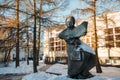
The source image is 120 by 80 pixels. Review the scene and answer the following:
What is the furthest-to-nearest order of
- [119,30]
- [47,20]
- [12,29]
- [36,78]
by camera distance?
[119,30] < [12,29] < [47,20] < [36,78]

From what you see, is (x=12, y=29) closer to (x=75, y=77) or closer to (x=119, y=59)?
(x=75, y=77)

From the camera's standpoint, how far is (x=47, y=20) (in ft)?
57.1

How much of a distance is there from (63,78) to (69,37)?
205 cm

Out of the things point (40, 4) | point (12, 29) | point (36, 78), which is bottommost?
point (36, 78)

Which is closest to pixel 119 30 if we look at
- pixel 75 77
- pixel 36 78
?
pixel 36 78

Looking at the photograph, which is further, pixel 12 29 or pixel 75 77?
pixel 12 29

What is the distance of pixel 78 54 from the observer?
11102mm

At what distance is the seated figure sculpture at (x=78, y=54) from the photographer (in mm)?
11062

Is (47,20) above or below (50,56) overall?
above

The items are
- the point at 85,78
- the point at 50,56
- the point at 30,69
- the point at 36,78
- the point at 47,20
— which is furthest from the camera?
the point at 50,56

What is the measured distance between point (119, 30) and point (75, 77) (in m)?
19.4

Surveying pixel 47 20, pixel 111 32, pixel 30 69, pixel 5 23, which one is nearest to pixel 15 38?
pixel 5 23

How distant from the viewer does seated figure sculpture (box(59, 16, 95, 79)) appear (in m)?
11.1

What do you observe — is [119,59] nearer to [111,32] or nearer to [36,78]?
[111,32]
